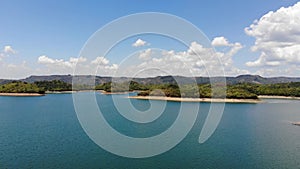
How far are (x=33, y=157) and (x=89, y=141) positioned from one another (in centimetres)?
464

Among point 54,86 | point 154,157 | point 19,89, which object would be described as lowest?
point 154,157

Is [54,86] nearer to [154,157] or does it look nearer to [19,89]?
[19,89]

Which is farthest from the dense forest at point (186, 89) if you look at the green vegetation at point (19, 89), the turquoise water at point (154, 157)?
the turquoise water at point (154, 157)

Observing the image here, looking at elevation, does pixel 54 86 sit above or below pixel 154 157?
above

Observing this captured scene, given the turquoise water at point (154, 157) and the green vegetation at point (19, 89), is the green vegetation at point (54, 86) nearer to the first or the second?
the green vegetation at point (19, 89)

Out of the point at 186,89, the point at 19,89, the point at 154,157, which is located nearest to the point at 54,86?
the point at 19,89

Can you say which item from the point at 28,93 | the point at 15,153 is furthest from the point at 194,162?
the point at 28,93

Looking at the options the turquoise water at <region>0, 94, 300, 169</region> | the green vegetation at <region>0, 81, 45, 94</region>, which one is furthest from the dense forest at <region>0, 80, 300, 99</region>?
the turquoise water at <region>0, 94, 300, 169</region>

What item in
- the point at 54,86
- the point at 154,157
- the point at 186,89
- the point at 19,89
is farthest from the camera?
the point at 54,86

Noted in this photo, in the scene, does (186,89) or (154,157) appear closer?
(154,157)

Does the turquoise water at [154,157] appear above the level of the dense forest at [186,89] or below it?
below

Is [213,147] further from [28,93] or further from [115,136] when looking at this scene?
[28,93]

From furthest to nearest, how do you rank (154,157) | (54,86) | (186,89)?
(54,86), (186,89), (154,157)

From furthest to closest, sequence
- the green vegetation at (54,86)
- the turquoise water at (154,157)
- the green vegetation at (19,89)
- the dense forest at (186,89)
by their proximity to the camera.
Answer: the green vegetation at (54,86) < the green vegetation at (19,89) < the dense forest at (186,89) < the turquoise water at (154,157)
